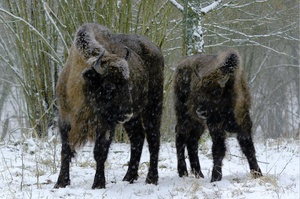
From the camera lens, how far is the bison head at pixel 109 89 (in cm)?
602

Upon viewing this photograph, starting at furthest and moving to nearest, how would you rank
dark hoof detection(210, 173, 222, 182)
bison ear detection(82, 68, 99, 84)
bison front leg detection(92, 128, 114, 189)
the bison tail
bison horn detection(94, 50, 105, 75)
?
the bison tail < dark hoof detection(210, 173, 222, 182) < bison front leg detection(92, 128, 114, 189) < bison ear detection(82, 68, 99, 84) < bison horn detection(94, 50, 105, 75)

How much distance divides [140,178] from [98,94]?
1.98 m

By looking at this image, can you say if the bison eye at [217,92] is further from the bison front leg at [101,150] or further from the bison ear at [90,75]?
the bison ear at [90,75]

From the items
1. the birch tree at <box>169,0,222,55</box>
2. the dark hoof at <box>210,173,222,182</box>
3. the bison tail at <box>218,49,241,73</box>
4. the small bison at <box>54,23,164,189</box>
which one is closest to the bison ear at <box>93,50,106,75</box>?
the small bison at <box>54,23,164,189</box>

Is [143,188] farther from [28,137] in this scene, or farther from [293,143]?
[293,143]

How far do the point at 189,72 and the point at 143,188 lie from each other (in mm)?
2010

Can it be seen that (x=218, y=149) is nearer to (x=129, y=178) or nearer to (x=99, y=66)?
(x=129, y=178)

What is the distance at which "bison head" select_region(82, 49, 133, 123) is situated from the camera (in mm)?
6016

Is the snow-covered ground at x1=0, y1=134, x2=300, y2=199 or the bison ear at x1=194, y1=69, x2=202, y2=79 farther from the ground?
the bison ear at x1=194, y1=69, x2=202, y2=79

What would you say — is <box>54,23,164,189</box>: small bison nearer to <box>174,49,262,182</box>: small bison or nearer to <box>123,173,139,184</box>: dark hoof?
<box>123,173,139,184</box>: dark hoof

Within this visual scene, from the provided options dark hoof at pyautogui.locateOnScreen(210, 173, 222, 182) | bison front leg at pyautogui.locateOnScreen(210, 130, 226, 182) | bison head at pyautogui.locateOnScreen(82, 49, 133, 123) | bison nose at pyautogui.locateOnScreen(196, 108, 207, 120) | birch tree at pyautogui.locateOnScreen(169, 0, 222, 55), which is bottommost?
dark hoof at pyautogui.locateOnScreen(210, 173, 222, 182)

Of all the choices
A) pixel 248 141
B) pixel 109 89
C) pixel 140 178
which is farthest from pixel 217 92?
pixel 140 178

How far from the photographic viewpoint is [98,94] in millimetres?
6094

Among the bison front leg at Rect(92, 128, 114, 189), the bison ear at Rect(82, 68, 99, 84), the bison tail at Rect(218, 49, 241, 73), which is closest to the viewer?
the bison ear at Rect(82, 68, 99, 84)
